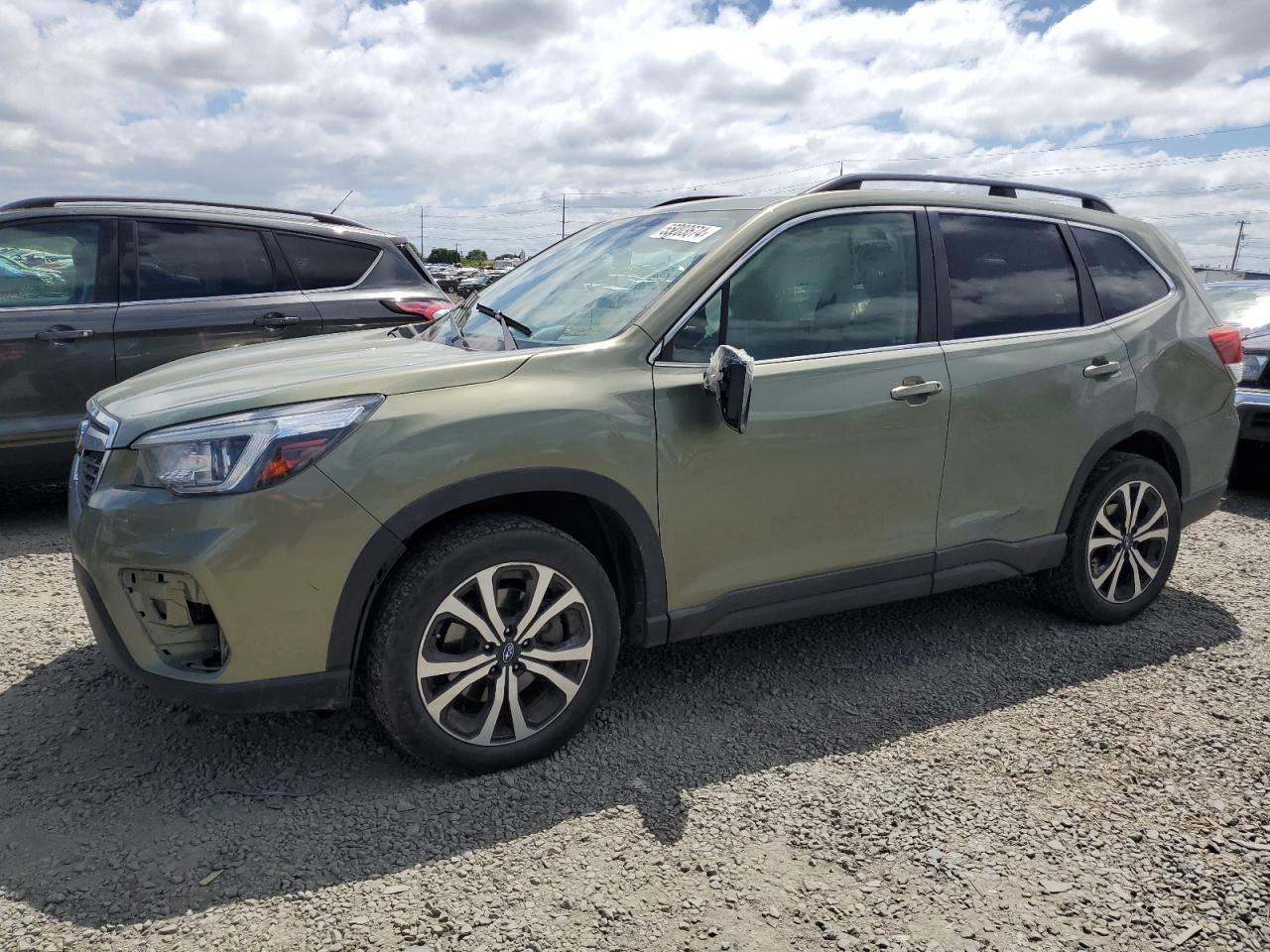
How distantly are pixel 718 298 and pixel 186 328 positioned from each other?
152 inches

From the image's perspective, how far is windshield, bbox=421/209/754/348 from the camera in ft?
11.0

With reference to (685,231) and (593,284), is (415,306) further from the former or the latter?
(685,231)

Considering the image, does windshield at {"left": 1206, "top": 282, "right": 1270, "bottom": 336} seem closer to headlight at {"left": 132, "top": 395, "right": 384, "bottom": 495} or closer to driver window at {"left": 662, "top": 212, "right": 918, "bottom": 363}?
driver window at {"left": 662, "top": 212, "right": 918, "bottom": 363}

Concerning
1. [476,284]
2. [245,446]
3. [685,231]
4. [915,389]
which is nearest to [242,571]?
[245,446]

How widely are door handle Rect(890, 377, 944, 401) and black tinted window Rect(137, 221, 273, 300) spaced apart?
4.27 meters

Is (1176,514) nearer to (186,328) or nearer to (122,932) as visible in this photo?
(122,932)

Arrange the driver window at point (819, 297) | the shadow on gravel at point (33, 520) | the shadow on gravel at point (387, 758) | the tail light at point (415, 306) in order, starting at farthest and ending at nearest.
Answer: the tail light at point (415, 306)
the shadow on gravel at point (33, 520)
the driver window at point (819, 297)
the shadow on gravel at point (387, 758)

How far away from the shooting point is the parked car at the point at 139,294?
217 inches

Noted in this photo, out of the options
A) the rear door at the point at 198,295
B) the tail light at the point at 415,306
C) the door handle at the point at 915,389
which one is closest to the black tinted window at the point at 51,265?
the rear door at the point at 198,295

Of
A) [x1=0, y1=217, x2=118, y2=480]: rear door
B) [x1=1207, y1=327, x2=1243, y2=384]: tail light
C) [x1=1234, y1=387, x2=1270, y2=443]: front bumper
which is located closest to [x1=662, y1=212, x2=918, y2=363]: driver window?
[x1=1207, y1=327, x2=1243, y2=384]: tail light

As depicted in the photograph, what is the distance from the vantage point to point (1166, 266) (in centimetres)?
447

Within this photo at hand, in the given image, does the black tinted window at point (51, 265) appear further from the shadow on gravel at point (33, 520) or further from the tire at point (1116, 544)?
the tire at point (1116, 544)

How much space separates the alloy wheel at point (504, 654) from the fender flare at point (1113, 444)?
2206 mm

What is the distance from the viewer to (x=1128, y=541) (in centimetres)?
433
